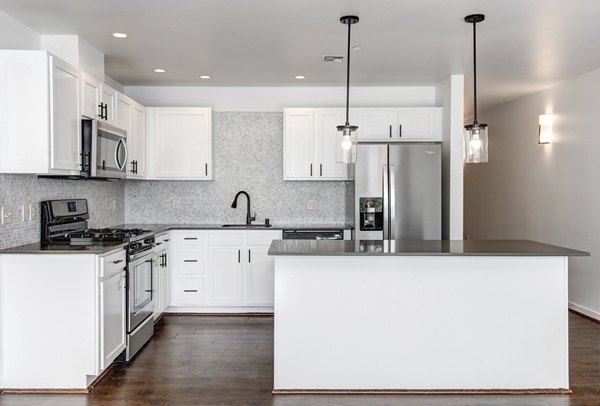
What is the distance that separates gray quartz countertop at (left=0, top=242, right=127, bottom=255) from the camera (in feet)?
10.2

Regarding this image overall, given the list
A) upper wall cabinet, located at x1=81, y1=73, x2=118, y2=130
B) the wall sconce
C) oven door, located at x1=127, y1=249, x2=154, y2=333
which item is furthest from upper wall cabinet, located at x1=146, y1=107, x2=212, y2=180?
the wall sconce

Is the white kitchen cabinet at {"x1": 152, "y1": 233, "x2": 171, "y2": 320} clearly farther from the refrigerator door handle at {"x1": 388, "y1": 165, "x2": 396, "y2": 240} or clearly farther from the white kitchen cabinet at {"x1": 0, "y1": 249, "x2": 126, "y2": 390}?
the refrigerator door handle at {"x1": 388, "y1": 165, "x2": 396, "y2": 240}

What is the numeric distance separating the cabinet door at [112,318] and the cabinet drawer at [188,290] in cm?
152

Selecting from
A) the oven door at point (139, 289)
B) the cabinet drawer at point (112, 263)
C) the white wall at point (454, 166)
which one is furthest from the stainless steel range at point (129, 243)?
the white wall at point (454, 166)

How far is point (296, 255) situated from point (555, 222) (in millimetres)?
3979

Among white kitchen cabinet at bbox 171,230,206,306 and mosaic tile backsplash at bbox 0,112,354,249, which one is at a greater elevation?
mosaic tile backsplash at bbox 0,112,354,249

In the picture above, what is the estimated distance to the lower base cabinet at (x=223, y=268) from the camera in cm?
512

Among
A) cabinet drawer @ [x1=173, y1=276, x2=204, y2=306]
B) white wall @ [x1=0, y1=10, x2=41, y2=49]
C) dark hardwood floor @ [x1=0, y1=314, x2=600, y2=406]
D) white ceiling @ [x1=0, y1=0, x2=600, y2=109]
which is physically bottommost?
dark hardwood floor @ [x1=0, y1=314, x2=600, y2=406]

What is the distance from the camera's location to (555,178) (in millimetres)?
5633

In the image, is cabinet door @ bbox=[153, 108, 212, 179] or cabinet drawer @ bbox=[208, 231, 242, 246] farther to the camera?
cabinet door @ bbox=[153, 108, 212, 179]

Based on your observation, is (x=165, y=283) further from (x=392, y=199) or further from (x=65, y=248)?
(x=392, y=199)

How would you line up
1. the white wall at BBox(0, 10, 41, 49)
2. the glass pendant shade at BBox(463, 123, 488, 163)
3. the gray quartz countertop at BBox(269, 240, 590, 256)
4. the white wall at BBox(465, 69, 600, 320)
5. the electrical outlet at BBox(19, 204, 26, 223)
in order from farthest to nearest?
the white wall at BBox(465, 69, 600, 320) → the electrical outlet at BBox(19, 204, 26, 223) → the white wall at BBox(0, 10, 41, 49) → the glass pendant shade at BBox(463, 123, 488, 163) → the gray quartz countertop at BBox(269, 240, 590, 256)

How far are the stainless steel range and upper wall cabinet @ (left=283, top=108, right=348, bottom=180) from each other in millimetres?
1786

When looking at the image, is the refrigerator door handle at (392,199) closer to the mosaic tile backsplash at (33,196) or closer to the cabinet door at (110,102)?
the cabinet door at (110,102)
